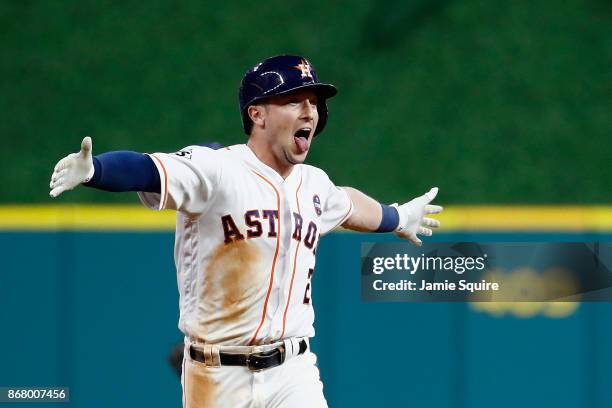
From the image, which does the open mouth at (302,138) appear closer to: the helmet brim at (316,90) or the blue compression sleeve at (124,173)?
the helmet brim at (316,90)

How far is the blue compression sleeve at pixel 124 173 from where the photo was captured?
2686mm

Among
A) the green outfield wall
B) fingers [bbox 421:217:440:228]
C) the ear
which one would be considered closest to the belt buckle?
the ear

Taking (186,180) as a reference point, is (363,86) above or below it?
above

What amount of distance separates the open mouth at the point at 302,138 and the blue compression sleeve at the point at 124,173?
1.79 feet

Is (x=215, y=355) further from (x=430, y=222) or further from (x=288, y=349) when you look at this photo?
(x=430, y=222)

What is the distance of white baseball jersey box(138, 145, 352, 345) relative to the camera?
3051mm

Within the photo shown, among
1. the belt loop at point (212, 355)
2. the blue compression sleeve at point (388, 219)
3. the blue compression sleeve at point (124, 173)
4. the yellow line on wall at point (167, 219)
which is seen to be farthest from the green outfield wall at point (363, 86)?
the blue compression sleeve at point (124, 173)

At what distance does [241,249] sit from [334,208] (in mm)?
586

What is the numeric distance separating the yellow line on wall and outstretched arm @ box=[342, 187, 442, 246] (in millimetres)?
1045

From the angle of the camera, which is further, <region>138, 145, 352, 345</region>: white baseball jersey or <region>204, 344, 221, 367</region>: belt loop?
<region>204, 344, 221, 367</region>: belt loop

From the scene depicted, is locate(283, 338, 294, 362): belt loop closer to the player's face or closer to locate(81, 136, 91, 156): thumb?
the player's face

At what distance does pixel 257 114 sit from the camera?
3.26 meters

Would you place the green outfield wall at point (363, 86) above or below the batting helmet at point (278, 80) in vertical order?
above

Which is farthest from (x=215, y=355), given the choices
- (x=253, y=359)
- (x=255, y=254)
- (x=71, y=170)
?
(x=71, y=170)
